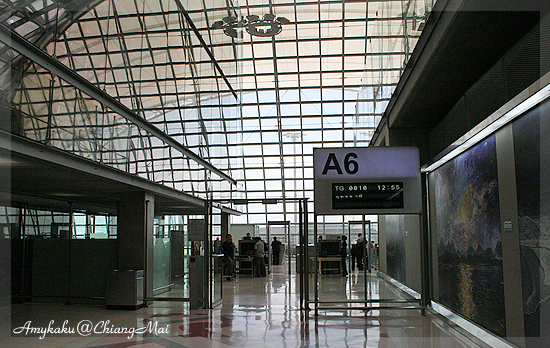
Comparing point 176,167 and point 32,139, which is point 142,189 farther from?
point 32,139

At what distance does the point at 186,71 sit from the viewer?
16609 millimetres

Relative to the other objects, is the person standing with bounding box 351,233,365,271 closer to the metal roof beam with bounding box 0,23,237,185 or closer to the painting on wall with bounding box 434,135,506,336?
the metal roof beam with bounding box 0,23,237,185

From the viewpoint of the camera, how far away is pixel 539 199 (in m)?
5.50

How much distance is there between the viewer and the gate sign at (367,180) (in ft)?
33.9

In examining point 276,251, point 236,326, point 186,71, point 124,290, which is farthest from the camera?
point 276,251

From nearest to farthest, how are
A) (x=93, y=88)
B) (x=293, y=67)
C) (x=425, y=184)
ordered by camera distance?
1. (x=93, y=88)
2. (x=425, y=184)
3. (x=293, y=67)

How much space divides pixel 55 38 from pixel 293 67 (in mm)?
28835

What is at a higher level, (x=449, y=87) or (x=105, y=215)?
(x=449, y=87)

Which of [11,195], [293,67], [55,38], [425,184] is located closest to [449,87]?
[425,184]

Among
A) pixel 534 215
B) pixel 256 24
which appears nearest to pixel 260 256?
pixel 256 24

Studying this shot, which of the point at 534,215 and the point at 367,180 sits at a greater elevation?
the point at 367,180

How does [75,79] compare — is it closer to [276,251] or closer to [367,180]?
[367,180]

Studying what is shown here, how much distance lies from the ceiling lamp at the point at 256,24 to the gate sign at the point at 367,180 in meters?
14.1

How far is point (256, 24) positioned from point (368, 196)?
19322mm
